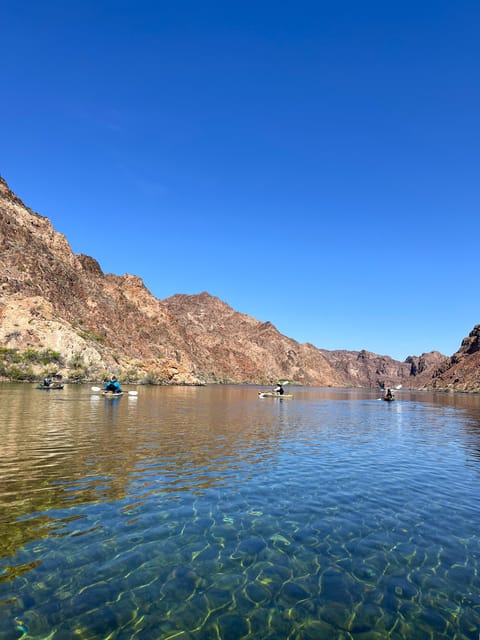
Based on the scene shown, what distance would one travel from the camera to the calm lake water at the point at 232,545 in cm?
739

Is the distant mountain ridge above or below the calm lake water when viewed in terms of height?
above

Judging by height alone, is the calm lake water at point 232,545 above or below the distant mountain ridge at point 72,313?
below

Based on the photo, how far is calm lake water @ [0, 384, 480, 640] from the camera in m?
7.39

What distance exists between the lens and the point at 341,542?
10.8 metres

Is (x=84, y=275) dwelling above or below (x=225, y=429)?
above

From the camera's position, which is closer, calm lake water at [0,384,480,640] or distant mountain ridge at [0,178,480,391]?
calm lake water at [0,384,480,640]

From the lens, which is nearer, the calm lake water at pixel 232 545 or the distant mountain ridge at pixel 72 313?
the calm lake water at pixel 232 545

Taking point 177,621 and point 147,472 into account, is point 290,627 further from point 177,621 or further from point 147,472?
point 147,472

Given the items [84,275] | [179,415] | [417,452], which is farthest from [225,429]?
[84,275]

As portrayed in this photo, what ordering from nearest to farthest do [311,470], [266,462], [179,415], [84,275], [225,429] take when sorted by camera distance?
1. [311,470]
2. [266,462]
3. [225,429]
4. [179,415]
5. [84,275]

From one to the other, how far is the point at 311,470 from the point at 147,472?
713cm

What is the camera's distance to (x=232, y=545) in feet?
34.4

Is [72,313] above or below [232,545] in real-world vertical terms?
above

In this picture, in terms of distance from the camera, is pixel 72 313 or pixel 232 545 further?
pixel 72 313
